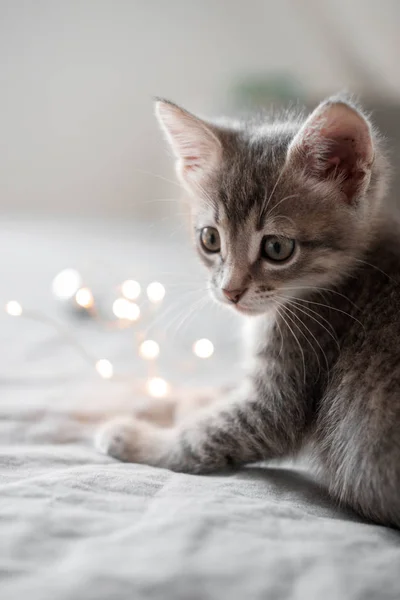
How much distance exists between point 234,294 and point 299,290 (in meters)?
0.13

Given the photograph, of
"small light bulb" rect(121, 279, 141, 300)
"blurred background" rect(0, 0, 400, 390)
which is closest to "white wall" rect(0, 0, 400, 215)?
"blurred background" rect(0, 0, 400, 390)

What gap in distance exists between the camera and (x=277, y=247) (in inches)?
43.9

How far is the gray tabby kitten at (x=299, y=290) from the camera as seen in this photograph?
3.44 feet

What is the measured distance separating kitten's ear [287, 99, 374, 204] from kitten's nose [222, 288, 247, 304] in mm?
252

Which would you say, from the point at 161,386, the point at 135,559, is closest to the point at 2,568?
the point at 135,559

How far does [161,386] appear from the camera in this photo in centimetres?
141

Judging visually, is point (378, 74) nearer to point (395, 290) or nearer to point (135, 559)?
point (395, 290)

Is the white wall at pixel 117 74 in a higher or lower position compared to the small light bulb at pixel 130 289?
higher

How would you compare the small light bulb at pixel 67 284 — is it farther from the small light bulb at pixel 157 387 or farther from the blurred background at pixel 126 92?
the small light bulb at pixel 157 387

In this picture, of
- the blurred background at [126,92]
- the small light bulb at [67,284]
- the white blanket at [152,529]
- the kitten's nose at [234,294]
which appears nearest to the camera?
the white blanket at [152,529]

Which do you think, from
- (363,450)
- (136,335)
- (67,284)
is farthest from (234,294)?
(67,284)

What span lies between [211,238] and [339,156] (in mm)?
302

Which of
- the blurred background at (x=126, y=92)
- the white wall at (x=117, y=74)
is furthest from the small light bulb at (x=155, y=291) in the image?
the white wall at (x=117, y=74)

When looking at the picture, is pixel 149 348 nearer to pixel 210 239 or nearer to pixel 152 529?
pixel 210 239
